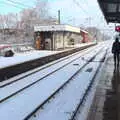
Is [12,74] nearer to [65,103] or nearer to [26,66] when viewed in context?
[26,66]

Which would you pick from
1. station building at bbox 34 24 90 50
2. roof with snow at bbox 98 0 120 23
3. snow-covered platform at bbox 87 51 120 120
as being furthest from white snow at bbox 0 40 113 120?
station building at bbox 34 24 90 50

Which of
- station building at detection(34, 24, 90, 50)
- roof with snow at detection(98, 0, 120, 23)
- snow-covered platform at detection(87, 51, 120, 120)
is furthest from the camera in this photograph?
station building at detection(34, 24, 90, 50)

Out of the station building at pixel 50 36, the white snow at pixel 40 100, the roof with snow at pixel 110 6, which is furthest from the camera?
the station building at pixel 50 36

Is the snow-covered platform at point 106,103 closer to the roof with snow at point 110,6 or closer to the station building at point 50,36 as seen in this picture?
the roof with snow at point 110,6

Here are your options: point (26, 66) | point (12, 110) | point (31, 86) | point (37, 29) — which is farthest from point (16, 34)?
point (12, 110)

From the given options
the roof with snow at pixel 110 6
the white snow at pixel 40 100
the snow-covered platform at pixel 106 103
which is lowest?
the white snow at pixel 40 100

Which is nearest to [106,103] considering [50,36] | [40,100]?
[40,100]

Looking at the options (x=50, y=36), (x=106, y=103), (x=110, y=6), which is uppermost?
(x=110, y=6)

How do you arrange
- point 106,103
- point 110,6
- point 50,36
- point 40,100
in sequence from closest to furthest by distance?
point 106,103 → point 40,100 → point 110,6 → point 50,36

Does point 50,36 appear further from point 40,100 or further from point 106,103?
point 106,103

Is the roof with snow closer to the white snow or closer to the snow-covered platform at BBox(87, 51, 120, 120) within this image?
the white snow

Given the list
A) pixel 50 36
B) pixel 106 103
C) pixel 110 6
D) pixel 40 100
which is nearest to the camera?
pixel 106 103

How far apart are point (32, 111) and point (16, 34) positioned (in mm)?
86446

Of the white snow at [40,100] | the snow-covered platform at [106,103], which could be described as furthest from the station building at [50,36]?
the snow-covered platform at [106,103]
